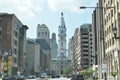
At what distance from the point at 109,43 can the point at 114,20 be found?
8557 millimetres

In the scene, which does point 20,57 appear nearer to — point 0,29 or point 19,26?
point 19,26

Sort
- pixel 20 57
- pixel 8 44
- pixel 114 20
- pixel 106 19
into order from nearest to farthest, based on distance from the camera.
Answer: pixel 114 20 < pixel 106 19 < pixel 8 44 < pixel 20 57

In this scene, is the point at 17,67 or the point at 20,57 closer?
the point at 17,67

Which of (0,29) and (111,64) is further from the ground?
(0,29)

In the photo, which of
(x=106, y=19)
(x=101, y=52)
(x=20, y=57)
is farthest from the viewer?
(x=20, y=57)

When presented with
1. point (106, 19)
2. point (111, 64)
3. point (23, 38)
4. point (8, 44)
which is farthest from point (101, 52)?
point (23, 38)

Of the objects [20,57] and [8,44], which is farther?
[20,57]

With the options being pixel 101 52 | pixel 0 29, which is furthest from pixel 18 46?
pixel 101 52

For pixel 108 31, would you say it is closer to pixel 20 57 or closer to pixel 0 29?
pixel 0 29

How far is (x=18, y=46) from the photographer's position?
16975 cm

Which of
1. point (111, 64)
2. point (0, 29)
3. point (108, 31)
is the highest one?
point (0, 29)

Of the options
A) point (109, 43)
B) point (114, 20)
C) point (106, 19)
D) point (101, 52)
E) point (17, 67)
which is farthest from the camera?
point (17, 67)

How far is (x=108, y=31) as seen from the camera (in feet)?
259

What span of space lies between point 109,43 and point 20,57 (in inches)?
3993
